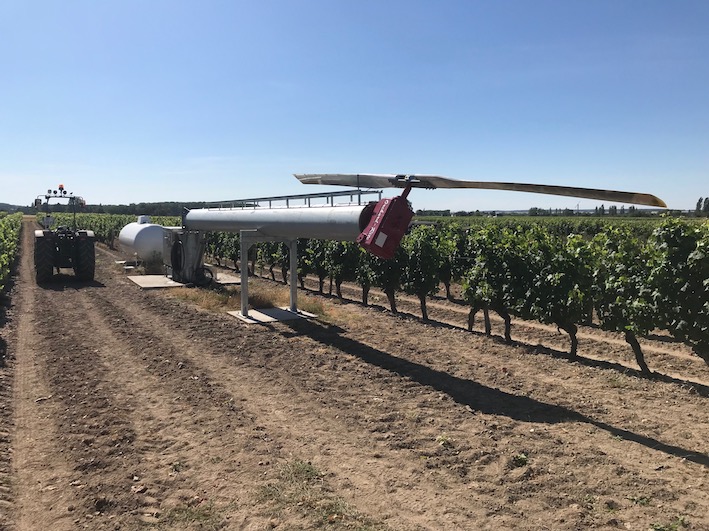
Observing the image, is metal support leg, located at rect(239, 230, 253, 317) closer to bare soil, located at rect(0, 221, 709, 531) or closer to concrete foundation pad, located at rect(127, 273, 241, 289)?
bare soil, located at rect(0, 221, 709, 531)

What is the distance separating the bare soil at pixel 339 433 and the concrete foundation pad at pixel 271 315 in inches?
47.9

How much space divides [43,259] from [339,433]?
15434mm

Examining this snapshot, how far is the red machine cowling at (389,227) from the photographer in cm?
709

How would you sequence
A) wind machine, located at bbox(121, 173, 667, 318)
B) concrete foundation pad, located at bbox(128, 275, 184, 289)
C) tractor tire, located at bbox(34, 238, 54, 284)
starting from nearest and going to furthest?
wind machine, located at bbox(121, 173, 667, 318)
concrete foundation pad, located at bbox(128, 275, 184, 289)
tractor tire, located at bbox(34, 238, 54, 284)

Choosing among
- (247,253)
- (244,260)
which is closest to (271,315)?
(244,260)

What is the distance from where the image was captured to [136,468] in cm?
485

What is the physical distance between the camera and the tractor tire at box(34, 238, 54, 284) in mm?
17141

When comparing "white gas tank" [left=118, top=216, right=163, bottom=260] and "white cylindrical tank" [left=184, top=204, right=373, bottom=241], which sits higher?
"white cylindrical tank" [left=184, top=204, right=373, bottom=241]

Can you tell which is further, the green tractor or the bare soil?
the green tractor

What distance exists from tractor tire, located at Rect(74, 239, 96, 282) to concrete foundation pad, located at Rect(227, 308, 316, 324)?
828 centimetres

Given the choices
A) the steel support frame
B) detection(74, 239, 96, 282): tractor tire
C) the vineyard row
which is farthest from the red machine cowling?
detection(74, 239, 96, 282): tractor tire

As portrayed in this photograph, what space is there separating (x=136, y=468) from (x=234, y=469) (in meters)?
0.91

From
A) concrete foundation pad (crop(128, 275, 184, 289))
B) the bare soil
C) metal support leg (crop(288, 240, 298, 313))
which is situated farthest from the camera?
concrete foundation pad (crop(128, 275, 184, 289))

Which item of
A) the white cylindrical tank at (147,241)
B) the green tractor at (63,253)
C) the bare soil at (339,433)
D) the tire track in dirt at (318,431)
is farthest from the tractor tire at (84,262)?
the tire track in dirt at (318,431)
